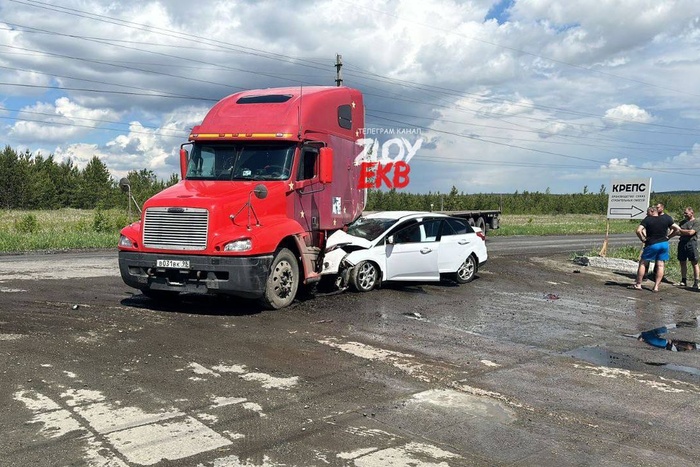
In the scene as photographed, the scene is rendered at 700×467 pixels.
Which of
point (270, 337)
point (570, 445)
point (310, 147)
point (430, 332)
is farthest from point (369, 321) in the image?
point (570, 445)

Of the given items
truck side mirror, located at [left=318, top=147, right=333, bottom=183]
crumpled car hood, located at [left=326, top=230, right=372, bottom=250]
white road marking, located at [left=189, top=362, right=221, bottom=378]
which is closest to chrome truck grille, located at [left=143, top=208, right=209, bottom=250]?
truck side mirror, located at [left=318, top=147, right=333, bottom=183]

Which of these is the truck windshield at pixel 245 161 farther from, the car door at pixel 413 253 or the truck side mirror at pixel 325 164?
the car door at pixel 413 253

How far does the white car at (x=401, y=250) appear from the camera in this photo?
1121cm

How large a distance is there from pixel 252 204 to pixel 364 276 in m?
3.13

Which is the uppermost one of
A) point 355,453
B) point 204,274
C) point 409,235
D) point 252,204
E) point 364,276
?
point 252,204

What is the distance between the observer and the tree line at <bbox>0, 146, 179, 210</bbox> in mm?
73688

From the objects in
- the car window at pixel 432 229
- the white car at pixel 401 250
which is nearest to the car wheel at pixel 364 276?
the white car at pixel 401 250

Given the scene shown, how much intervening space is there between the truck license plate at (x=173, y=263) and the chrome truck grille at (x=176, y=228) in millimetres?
184

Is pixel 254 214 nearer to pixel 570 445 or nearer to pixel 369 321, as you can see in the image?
pixel 369 321

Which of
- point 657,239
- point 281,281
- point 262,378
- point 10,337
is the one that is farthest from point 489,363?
point 657,239

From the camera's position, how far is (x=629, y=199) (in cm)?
1861

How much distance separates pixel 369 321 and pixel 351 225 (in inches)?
141

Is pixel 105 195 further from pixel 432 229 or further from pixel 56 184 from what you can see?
→ pixel 432 229

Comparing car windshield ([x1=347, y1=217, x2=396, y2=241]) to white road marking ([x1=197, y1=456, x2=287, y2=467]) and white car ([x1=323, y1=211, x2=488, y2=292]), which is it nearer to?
white car ([x1=323, y1=211, x2=488, y2=292])
